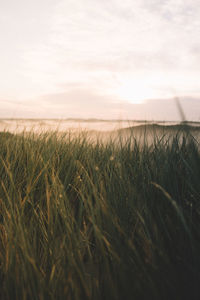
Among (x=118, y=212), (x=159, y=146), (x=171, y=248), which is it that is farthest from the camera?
(x=159, y=146)

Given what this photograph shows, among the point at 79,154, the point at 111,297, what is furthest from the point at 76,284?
the point at 79,154

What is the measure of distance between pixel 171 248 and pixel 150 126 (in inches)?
53.5

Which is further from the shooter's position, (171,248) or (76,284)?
(171,248)

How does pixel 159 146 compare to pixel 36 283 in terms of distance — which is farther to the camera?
pixel 159 146

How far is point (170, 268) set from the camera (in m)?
0.95

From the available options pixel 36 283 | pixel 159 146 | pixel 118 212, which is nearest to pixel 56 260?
pixel 36 283

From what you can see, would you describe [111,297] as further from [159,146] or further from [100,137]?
[100,137]

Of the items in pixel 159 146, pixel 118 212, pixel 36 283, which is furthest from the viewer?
pixel 159 146

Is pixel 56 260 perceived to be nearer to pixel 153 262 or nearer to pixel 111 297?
pixel 111 297

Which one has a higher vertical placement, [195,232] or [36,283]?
[195,232]

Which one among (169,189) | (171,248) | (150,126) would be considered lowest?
(171,248)

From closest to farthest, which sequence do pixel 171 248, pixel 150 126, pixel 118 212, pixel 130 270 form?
1. pixel 130 270
2. pixel 171 248
3. pixel 118 212
4. pixel 150 126

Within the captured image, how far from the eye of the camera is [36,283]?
1.07m

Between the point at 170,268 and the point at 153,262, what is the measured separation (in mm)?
89
